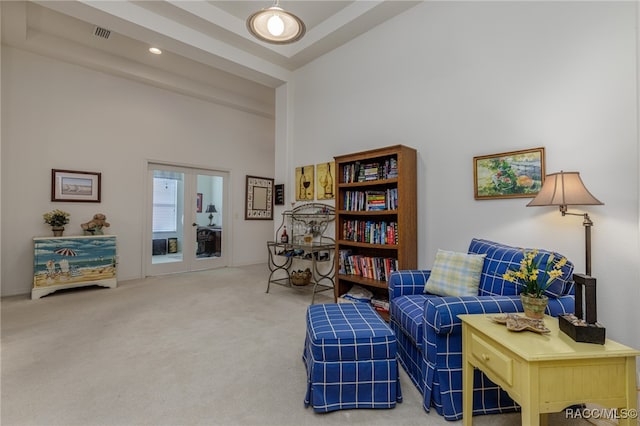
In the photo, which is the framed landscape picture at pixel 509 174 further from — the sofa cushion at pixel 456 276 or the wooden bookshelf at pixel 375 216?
the sofa cushion at pixel 456 276

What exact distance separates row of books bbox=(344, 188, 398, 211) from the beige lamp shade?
1.30 meters

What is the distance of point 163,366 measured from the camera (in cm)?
208

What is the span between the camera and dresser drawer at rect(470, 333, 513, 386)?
3.89ft

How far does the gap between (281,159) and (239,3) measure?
208cm

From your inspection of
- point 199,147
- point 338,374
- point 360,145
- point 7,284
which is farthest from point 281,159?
point 7,284

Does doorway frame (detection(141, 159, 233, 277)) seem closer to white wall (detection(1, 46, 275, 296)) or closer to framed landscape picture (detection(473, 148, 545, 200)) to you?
white wall (detection(1, 46, 275, 296))

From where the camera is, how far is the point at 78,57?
13.6 feet

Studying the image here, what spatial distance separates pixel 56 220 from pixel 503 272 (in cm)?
525

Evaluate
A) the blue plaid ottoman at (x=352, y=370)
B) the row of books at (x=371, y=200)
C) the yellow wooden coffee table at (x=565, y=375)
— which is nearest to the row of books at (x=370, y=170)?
the row of books at (x=371, y=200)

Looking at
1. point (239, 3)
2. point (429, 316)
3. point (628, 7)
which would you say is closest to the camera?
point (429, 316)

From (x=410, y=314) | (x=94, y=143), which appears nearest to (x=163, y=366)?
(x=410, y=314)

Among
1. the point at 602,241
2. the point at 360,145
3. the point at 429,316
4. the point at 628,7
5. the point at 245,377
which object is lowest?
the point at 245,377

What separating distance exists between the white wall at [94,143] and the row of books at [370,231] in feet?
11.0

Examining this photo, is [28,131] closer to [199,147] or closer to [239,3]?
[199,147]
